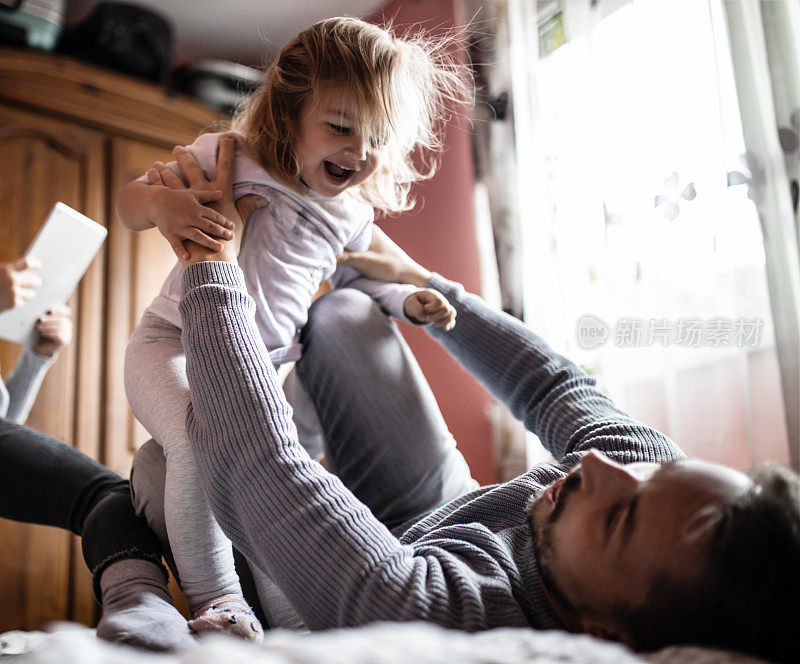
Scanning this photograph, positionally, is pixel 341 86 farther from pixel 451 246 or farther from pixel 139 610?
pixel 451 246

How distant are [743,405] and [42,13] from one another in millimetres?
2361

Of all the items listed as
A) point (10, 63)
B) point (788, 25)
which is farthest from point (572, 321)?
point (10, 63)

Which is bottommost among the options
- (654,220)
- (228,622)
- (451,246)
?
(228,622)

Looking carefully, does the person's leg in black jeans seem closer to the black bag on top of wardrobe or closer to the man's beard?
the man's beard

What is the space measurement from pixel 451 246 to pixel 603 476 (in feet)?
6.15

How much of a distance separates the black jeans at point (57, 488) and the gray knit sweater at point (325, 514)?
0.70 feet

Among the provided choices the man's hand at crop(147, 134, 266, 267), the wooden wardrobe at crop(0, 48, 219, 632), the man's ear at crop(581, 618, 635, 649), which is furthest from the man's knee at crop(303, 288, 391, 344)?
the wooden wardrobe at crop(0, 48, 219, 632)

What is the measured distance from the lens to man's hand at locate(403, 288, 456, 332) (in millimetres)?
1007

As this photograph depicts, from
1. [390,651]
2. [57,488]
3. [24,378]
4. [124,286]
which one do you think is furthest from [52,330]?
[390,651]

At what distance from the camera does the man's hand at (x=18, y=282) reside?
4.29 ft

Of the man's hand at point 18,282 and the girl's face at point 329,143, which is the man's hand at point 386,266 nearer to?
the girl's face at point 329,143

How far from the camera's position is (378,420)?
36.9 inches

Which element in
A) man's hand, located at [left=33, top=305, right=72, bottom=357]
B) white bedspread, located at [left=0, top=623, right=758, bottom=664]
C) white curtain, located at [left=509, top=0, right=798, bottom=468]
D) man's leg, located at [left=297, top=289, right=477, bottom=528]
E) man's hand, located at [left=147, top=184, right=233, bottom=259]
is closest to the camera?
white bedspread, located at [left=0, top=623, right=758, bottom=664]

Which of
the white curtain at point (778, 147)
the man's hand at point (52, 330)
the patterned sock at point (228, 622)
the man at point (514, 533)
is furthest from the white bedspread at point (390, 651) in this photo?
the white curtain at point (778, 147)
